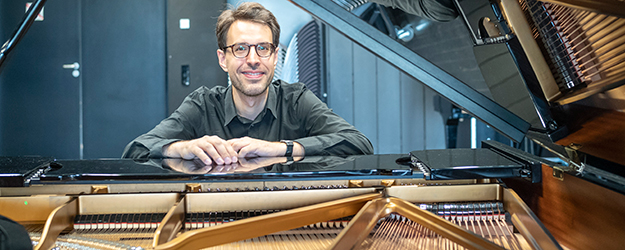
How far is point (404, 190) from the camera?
1180mm

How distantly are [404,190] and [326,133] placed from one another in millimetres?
879

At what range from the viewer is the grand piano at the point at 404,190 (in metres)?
0.98

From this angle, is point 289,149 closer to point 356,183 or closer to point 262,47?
point 356,183

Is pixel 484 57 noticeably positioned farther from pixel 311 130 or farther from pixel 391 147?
pixel 391 147

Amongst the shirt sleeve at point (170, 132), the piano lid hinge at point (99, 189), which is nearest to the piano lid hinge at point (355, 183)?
the piano lid hinge at point (99, 189)

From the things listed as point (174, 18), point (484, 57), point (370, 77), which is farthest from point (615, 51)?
point (174, 18)

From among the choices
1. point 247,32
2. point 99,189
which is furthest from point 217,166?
point 247,32

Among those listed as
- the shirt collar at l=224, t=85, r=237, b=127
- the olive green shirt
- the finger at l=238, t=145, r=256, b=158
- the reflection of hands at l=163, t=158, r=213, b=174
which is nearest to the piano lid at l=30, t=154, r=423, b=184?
the reflection of hands at l=163, t=158, r=213, b=174

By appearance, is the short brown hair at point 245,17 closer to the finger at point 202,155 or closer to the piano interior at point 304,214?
the finger at point 202,155

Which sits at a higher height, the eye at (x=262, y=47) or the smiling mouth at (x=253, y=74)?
the eye at (x=262, y=47)

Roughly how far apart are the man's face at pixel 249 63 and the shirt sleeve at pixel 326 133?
0.25m

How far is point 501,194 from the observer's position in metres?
1.20

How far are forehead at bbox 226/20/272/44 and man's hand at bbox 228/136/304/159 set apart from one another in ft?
2.43

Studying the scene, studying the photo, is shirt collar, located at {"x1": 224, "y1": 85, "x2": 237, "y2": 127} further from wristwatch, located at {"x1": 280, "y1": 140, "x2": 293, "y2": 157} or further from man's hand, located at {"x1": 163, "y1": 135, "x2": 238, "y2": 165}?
Answer: man's hand, located at {"x1": 163, "y1": 135, "x2": 238, "y2": 165}
